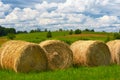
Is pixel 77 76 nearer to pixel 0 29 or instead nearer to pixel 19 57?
pixel 19 57

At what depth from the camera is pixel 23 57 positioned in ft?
49.0

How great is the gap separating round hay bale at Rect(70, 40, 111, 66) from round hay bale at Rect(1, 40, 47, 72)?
121 inches

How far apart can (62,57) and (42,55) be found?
1789 millimetres

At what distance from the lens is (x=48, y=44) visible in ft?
55.6

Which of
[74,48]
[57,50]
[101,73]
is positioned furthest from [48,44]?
[101,73]

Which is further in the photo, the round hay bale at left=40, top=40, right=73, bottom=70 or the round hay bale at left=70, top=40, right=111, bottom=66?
the round hay bale at left=70, top=40, right=111, bottom=66

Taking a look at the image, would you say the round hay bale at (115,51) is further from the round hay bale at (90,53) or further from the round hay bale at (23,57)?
the round hay bale at (23,57)

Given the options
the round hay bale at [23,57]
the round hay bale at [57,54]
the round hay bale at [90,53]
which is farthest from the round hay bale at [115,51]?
the round hay bale at [23,57]

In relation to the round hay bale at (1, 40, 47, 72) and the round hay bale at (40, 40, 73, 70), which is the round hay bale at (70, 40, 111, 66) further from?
the round hay bale at (1, 40, 47, 72)

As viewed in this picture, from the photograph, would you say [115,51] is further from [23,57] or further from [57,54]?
[23,57]

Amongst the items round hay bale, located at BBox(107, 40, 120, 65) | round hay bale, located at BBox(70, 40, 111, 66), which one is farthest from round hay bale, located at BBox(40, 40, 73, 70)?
round hay bale, located at BBox(107, 40, 120, 65)

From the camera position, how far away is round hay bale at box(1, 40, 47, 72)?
14.7 metres

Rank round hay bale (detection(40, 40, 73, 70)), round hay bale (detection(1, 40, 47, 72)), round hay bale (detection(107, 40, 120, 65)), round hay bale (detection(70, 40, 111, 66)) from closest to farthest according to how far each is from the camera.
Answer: round hay bale (detection(1, 40, 47, 72))
round hay bale (detection(40, 40, 73, 70))
round hay bale (detection(70, 40, 111, 66))
round hay bale (detection(107, 40, 120, 65))

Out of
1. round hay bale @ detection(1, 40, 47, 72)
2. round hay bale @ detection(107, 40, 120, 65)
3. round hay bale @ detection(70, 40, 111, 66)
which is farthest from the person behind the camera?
round hay bale @ detection(107, 40, 120, 65)
